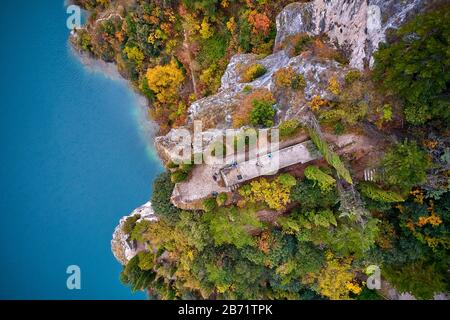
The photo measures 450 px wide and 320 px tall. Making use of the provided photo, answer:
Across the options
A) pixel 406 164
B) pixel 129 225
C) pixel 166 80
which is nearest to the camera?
pixel 406 164

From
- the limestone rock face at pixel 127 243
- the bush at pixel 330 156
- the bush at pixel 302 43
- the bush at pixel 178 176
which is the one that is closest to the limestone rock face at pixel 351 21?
the bush at pixel 302 43

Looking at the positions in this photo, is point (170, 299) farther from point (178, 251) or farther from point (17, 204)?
point (17, 204)

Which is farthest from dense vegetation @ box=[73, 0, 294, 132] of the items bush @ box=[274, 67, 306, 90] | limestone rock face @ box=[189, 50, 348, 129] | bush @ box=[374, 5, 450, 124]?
bush @ box=[374, 5, 450, 124]

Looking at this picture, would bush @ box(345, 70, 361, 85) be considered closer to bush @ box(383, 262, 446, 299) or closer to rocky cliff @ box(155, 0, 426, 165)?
rocky cliff @ box(155, 0, 426, 165)

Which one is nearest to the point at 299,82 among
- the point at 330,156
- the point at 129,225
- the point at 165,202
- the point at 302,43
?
the point at 302,43

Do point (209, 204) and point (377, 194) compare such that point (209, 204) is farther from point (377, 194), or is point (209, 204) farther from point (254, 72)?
point (377, 194)
